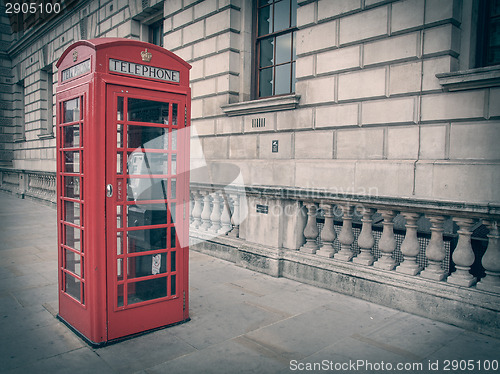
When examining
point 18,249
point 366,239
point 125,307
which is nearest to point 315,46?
point 366,239

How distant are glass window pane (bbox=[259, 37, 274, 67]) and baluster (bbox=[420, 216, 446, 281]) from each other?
472 cm

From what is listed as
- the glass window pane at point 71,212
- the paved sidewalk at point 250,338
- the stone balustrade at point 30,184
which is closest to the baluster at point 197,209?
the paved sidewalk at point 250,338

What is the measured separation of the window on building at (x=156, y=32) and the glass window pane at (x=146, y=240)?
830cm

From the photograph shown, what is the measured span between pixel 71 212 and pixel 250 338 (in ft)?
6.99

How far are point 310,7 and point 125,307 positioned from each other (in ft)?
17.5

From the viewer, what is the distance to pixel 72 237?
3936 millimetres

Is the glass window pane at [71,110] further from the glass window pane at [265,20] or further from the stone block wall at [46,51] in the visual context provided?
the stone block wall at [46,51]

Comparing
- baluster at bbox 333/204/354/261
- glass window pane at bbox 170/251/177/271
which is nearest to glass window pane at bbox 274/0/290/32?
baluster at bbox 333/204/354/261

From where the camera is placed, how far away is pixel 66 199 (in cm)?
388

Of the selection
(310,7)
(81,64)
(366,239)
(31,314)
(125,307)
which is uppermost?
(310,7)

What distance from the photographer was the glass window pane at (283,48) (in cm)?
730

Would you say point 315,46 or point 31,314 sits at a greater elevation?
point 315,46

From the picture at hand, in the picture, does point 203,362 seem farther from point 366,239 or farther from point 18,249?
point 18,249

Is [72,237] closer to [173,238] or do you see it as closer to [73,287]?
[73,287]
